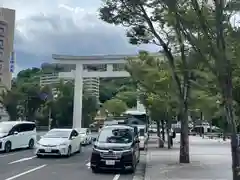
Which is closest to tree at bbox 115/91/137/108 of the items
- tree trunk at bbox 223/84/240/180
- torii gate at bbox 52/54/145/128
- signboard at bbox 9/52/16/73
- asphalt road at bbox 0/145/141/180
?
signboard at bbox 9/52/16/73

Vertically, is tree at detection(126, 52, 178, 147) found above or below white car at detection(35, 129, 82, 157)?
above

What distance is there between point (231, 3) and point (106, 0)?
8.93 m

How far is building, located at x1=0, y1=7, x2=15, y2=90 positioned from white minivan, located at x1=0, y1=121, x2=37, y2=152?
48547mm

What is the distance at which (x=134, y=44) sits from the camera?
59.8ft

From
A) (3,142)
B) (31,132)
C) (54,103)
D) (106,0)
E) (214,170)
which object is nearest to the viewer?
(214,170)

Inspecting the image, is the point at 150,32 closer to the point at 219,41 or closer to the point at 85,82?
the point at 219,41

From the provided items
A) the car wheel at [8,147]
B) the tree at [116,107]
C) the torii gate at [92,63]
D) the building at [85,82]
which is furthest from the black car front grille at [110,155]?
the tree at [116,107]

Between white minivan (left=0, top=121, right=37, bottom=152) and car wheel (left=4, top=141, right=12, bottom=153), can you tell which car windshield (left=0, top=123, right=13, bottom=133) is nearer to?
white minivan (left=0, top=121, right=37, bottom=152)

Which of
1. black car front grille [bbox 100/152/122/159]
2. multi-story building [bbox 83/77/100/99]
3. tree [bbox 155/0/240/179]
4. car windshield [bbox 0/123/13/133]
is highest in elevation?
multi-story building [bbox 83/77/100/99]

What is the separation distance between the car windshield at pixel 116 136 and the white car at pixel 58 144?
4.65 meters

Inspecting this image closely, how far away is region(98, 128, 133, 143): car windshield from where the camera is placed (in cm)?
1586

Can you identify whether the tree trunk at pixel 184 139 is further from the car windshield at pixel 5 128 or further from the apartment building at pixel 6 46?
the apartment building at pixel 6 46

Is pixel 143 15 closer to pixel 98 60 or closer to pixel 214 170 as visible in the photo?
pixel 214 170

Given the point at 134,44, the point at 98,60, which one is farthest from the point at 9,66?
the point at 134,44
